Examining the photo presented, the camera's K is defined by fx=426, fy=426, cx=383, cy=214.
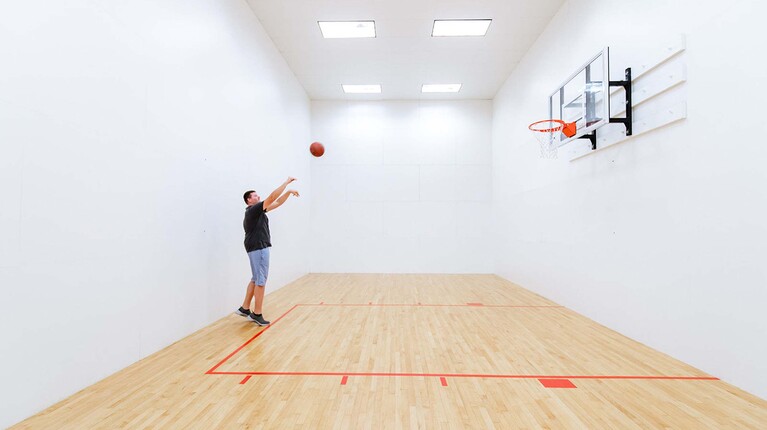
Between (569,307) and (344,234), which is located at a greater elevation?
(344,234)

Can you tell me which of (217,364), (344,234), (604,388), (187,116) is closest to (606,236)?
(604,388)

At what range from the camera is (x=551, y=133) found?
5.09 metres

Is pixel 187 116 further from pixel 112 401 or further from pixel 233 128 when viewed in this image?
pixel 112 401

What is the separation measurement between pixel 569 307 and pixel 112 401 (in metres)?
4.25

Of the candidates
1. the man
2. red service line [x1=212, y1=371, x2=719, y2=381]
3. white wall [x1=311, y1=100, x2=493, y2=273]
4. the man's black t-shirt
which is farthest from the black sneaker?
white wall [x1=311, y1=100, x2=493, y2=273]

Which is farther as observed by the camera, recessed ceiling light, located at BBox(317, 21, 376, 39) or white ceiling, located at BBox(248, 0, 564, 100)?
recessed ceiling light, located at BBox(317, 21, 376, 39)

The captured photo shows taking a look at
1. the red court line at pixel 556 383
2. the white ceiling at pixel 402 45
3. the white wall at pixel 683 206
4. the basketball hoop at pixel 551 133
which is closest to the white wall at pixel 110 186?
the white ceiling at pixel 402 45

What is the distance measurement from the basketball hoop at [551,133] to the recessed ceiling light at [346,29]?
2.52 m

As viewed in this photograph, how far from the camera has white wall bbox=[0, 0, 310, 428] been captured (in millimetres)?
2012

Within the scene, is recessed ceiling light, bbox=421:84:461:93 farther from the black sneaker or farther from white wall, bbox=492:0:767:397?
the black sneaker

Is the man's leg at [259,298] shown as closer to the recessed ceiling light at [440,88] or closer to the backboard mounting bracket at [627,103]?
the backboard mounting bracket at [627,103]

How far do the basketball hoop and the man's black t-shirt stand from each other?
9.58 feet

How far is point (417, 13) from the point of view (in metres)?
5.33

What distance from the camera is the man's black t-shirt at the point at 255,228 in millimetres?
3932
